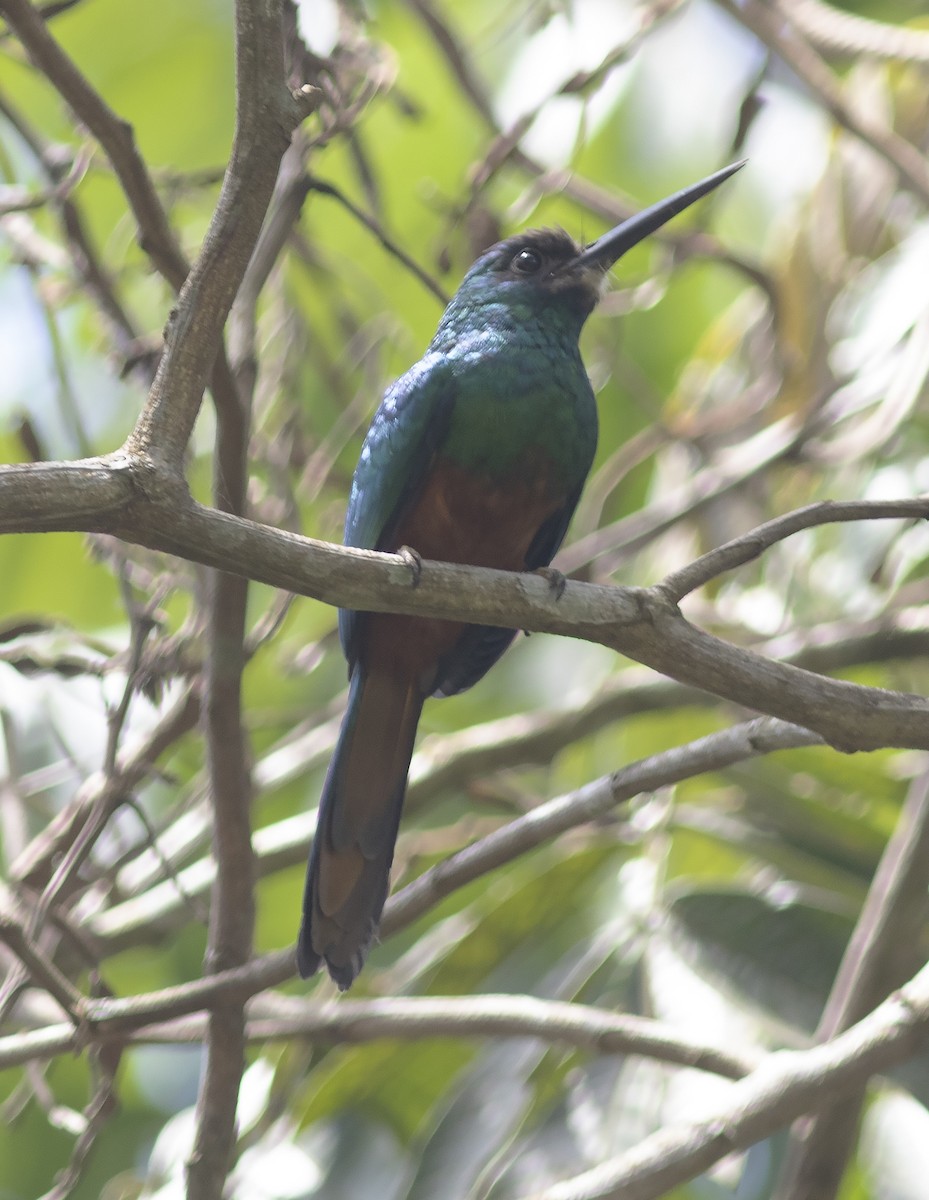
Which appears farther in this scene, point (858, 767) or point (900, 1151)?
point (858, 767)

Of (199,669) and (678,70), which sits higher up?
(678,70)

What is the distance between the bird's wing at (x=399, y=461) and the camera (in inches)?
93.9

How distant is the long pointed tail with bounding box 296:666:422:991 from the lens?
203 cm

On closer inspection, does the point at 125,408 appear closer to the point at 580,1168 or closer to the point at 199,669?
the point at 199,669

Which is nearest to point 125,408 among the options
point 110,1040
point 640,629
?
point 110,1040

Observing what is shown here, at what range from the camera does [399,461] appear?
238 cm

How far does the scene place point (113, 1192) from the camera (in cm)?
272

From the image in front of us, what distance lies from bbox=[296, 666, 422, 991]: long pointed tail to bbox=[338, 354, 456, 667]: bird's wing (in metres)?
0.12

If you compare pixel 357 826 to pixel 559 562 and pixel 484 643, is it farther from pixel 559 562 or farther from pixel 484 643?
pixel 559 562

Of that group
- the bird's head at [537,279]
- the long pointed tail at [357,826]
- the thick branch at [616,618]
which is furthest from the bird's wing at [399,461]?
the thick branch at [616,618]

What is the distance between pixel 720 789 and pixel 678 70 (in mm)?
2495

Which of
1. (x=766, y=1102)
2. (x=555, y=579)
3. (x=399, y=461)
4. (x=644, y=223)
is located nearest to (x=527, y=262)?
(x=644, y=223)

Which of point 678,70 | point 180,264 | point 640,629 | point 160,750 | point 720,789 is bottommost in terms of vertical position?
point 640,629

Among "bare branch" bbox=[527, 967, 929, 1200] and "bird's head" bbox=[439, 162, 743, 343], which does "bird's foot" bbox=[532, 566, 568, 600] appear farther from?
"bare branch" bbox=[527, 967, 929, 1200]
